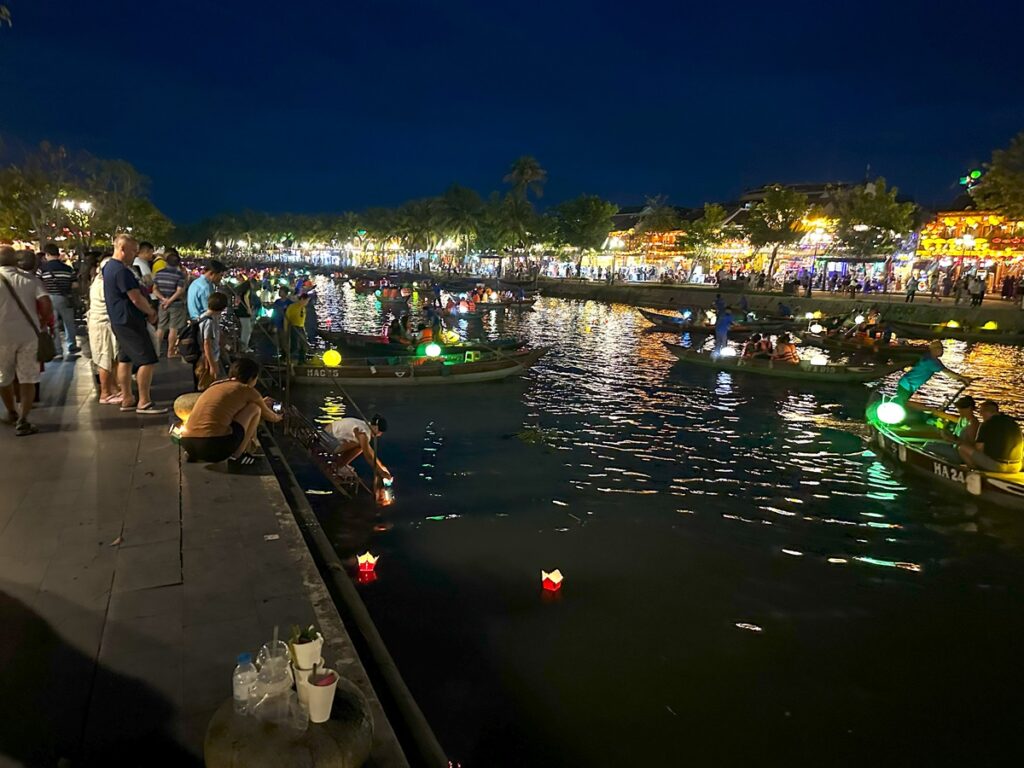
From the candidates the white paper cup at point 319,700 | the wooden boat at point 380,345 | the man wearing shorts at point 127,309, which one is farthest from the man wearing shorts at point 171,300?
the white paper cup at point 319,700

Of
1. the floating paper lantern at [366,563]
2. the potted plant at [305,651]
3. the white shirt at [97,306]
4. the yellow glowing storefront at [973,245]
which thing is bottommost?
the floating paper lantern at [366,563]

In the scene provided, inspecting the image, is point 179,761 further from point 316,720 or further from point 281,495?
point 281,495

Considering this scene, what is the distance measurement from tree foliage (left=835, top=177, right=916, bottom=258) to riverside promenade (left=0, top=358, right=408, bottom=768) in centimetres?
5466

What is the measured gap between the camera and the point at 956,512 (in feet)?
33.0

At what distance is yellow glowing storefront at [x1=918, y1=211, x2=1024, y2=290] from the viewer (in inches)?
1641

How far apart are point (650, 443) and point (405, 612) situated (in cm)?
802

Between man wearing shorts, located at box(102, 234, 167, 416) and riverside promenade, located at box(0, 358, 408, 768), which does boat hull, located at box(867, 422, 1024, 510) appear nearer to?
riverside promenade, located at box(0, 358, 408, 768)

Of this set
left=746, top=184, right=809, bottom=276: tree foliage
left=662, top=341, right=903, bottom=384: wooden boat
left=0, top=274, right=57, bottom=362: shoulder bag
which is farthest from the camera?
left=746, top=184, right=809, bottom=276: tree foliage

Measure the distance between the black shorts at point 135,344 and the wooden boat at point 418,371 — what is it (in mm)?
7829

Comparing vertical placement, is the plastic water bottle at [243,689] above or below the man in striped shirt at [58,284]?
below

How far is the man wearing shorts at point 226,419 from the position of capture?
265 inches

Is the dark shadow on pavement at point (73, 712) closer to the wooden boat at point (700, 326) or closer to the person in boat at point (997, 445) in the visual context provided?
the person in boat at point (997, 445)

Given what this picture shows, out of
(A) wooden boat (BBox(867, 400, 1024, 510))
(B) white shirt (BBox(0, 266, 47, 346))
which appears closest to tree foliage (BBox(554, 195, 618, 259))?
(A) wooden boat (BBox(867, 400, 1024, 510))

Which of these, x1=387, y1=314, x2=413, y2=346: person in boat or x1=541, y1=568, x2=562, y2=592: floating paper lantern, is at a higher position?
x1=387, y1=314, x2=413, y2=346: person in boat
